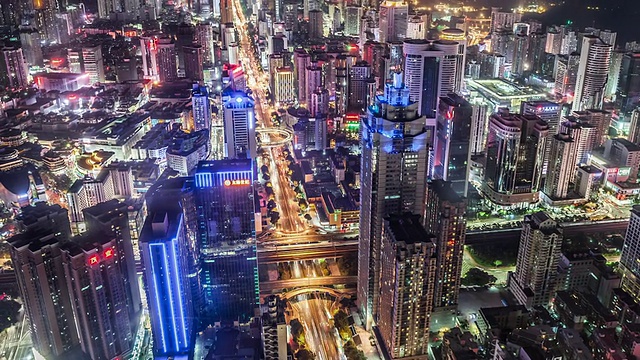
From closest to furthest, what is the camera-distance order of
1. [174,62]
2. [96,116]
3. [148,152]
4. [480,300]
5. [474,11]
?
[480,300] → [148,152] → [96,116] → [174,62] → [474,11]

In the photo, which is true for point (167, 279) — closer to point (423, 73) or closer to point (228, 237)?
point (228, 237)

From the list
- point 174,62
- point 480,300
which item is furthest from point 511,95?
point 174,62

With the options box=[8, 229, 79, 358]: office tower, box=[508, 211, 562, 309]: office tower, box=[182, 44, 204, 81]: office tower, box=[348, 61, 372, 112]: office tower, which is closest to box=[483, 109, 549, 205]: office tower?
box=[508, 211, 562, 309]: office tower

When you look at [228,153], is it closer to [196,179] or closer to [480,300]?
[196,179]

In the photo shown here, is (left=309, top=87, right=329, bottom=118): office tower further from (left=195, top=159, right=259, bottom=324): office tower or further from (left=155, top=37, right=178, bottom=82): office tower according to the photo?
(left=195, top=159, right=259, bottom=324): office tower

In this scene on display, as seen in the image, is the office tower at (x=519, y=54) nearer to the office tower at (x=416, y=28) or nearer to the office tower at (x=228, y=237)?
the office tower at (x=416, y=28)

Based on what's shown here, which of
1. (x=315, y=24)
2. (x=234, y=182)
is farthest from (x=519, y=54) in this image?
(x=234, y=182)
